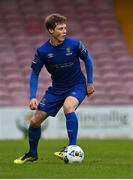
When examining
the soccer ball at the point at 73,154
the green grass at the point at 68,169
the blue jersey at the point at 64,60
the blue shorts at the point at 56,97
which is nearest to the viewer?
the green grass at the point at 68,169

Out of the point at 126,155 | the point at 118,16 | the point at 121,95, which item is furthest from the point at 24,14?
the point at 126,155

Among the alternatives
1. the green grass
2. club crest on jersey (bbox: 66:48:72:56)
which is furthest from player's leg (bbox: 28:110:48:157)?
club crest on jersey (bbox: 66:48:72:56)

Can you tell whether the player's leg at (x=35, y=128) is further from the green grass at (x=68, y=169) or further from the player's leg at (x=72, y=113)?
the player's leg at (x=72, y=113)

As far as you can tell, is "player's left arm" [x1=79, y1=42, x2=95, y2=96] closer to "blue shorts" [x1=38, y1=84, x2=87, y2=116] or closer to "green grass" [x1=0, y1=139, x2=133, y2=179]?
"blue shorts" [x1=38, y1=84, x2=87, y2=116]

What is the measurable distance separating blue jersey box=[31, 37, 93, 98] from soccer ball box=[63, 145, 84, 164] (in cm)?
96

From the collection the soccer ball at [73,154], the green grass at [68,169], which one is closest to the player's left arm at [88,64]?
the soccer ball at [73,154]

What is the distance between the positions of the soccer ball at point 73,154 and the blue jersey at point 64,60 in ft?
3.14

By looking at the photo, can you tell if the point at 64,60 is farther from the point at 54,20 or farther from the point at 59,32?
the point at 54,20

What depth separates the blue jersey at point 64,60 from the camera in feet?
32.5

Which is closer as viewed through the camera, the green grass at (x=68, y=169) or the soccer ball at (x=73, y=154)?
the green grass at (x=68, y=169)

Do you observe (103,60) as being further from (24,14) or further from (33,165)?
(33,165)

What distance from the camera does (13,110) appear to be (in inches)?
762

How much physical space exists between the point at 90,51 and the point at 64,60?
14.7 meters

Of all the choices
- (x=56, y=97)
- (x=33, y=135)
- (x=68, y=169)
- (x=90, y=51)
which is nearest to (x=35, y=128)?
(x=33, y=135)
